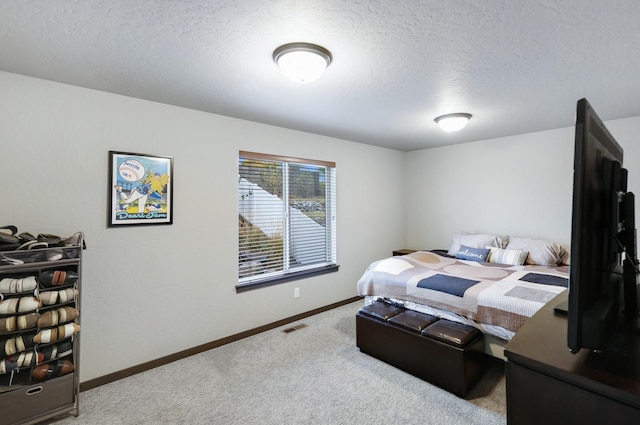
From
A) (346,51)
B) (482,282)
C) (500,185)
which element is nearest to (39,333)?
(346,51)

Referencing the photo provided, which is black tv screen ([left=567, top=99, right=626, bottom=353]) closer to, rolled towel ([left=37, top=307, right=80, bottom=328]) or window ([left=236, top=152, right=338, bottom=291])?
rolled towel ([left=37, top=307, right=80, bottom=328])

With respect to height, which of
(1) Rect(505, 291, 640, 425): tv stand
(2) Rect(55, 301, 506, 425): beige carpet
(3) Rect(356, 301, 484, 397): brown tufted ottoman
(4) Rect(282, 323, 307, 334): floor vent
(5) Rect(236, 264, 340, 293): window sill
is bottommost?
(2) Rect(55, 301, 506, 425): beige carpet

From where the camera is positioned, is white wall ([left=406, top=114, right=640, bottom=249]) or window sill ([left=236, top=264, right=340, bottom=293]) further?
white wall ([left=406, top=114, right=640, bottom=249])

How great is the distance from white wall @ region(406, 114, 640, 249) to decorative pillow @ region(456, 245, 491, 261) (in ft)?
2.33

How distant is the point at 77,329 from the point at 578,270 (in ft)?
8.53

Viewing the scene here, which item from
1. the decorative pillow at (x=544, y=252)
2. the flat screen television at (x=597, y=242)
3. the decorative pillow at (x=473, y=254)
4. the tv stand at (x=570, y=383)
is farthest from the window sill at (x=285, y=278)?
the flat screen television at (x=597, y=242)

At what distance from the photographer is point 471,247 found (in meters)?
3.98

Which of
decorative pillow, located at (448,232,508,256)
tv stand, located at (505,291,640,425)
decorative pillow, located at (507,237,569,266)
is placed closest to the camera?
tv stand, located at (505,291,640,425)

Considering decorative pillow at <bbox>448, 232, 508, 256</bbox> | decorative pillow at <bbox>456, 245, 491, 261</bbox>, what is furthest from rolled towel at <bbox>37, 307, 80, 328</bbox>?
decorative pillow at <bbox>448, 232, 508, 256</bbox>

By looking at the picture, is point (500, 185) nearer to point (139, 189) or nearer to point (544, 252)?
point (544, 252)

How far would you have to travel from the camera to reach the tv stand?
0.67 m

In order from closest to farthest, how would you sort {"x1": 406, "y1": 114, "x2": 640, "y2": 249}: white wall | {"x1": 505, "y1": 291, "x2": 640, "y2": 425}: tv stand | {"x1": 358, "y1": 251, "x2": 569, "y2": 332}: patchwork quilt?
{"x1": 505, "y1": 291, "x2": 640, "y2": 425}: tv stand → {"x1": 358, "y1": 251, "x2": 569, "y2": 332}: patchwork quilt → {"x1": 406, "y1": 114, "x2": 640, "y2": 249}: white wall

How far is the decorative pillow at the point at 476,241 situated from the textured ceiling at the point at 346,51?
1.69 meters

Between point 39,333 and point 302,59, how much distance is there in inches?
91.3
